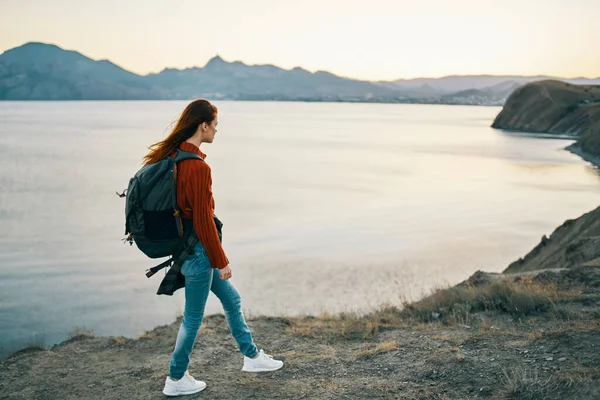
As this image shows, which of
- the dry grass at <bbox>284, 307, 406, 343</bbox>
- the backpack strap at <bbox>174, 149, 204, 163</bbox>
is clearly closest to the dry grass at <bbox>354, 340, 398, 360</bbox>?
the dry grass at <bbox>284, 307, 406, 343</bbox>

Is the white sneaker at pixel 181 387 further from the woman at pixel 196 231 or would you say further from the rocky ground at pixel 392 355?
the rocky ground at pixel 392 355

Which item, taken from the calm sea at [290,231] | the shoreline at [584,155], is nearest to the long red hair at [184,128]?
the calm sea at [290,231]

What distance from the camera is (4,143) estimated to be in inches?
1937

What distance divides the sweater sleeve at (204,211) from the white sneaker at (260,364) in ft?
4.85

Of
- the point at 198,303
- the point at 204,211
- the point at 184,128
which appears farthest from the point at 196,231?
the point at 184,128

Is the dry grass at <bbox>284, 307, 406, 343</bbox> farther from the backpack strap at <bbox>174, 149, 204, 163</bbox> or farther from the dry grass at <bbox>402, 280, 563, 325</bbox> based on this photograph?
the backpack strap at <bbox>174, 149, 204, 163</bbox>

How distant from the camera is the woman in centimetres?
398

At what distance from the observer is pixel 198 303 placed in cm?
434

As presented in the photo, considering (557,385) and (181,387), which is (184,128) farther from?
(557,385)

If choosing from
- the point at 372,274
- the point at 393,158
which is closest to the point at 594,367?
the point at 372,274

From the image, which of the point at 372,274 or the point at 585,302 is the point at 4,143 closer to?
the point at 372,274

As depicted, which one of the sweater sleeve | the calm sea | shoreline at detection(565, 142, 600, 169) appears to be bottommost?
the calm sea

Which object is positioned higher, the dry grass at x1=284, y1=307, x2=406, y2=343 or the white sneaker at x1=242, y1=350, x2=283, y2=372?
the white sneaker at x1=242, y1=350, x2=283, y2=372

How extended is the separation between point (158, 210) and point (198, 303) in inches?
32.7
